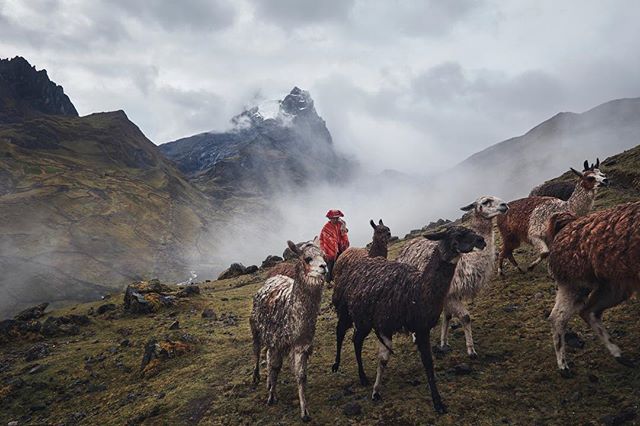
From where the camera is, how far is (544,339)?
862 cm

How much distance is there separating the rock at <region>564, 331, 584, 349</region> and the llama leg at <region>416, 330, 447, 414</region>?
3.44 meters

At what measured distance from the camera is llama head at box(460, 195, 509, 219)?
9719 millimetres

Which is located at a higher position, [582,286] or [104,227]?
[104,227]

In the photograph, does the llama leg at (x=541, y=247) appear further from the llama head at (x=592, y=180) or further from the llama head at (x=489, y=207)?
the llama head at (x=489, y=207)


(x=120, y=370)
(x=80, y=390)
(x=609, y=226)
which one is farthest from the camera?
(x=120, y=370)

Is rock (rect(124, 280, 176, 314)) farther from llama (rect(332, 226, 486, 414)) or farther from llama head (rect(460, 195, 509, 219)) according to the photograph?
llama head (rect(460, 195, 509, 219))

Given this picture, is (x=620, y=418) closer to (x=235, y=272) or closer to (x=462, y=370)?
(x=462, y=370)

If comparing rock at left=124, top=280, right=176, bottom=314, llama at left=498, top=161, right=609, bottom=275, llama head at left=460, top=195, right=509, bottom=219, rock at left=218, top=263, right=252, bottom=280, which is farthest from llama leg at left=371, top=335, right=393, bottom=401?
rock at left=218, top=263, right=252, bottom=280

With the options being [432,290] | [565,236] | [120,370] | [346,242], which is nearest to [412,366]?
[432,290]

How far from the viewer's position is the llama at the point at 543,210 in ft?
41.3

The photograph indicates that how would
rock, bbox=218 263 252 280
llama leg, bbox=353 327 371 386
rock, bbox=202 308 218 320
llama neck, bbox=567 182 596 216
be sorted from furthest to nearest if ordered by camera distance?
rock, bbox=218 263 252 280 < rock, bbox=202 308 218 320 < llama neck, bbox=567 182 596 216 < llama leg, bbox=353 327 371 386

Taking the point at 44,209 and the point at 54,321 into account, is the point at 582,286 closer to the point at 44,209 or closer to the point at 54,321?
the point at 54,321

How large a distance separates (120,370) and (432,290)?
13.5m

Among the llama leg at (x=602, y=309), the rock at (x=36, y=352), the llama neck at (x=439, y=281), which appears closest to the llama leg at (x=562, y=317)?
the llama leg at (x=602, y=309)
